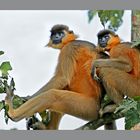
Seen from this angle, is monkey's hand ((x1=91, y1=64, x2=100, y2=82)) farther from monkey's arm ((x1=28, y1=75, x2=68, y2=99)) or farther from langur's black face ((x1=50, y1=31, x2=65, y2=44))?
langur's black face ((x1=50, y1=31, x2=65, y2=44))

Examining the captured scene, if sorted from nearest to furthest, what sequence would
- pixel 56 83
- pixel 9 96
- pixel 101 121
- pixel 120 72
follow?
pixel 9 96
pixel 101 121
pixel 120 72
pixel 56 83

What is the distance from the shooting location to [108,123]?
4.07 metres

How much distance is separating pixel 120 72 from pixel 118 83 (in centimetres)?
14

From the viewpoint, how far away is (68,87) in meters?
4.64

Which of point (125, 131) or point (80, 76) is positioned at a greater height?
Result: point (80, 76)

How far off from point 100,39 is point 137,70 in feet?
1.59

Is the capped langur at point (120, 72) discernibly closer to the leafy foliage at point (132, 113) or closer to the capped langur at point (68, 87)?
the capped langur at point (68, 87)

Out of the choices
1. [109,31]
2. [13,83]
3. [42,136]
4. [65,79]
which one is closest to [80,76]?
[65,79]

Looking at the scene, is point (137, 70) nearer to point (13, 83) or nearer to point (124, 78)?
Answer: point (124, 78)

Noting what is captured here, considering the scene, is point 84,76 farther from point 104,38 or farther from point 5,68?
point 5,68

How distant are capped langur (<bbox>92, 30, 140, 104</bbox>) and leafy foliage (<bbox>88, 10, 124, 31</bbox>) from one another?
0.24 m

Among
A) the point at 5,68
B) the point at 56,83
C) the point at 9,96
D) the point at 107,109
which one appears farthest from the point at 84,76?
the point at 5,68

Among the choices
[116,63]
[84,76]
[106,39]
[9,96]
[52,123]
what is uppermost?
[106,39]

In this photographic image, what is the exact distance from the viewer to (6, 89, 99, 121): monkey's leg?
4.15m
